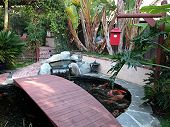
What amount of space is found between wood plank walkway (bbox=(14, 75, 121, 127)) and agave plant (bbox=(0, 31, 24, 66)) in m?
3.92

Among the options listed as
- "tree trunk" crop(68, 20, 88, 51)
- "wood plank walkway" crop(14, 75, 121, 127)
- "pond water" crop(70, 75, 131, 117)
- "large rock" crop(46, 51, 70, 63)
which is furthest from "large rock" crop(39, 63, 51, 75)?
"tree trunk" crop(68, 20, 88, 51)

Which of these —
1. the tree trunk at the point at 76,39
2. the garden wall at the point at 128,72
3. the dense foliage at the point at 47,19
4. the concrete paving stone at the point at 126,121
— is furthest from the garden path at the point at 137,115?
the dense foliage at the point at 47,19

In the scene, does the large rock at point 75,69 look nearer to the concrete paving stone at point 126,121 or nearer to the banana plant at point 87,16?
the banana plant at point 87,16

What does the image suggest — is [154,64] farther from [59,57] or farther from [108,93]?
[59,57]

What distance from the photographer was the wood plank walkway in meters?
5.00

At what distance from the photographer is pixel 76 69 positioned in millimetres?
10625

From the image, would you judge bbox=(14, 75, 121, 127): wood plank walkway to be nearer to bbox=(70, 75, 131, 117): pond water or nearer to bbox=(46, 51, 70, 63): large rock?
bbox=(70, 75, 131, 117): pond water

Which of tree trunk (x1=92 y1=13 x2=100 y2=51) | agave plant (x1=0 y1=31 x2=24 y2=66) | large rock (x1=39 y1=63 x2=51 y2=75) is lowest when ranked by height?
large rock (x1=39 y1=63 x2=51 y2=75)

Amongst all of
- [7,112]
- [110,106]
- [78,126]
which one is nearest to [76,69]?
[110,106]

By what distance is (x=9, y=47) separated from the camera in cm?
1093

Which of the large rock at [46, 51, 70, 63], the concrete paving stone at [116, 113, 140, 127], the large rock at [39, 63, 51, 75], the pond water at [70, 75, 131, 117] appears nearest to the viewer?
the concrete paving stone at [116, 113, 140, 127]

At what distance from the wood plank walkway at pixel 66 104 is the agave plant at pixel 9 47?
392 centimetres

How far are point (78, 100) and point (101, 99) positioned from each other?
2.07m

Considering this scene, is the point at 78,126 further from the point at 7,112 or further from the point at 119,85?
the point at 119,85
